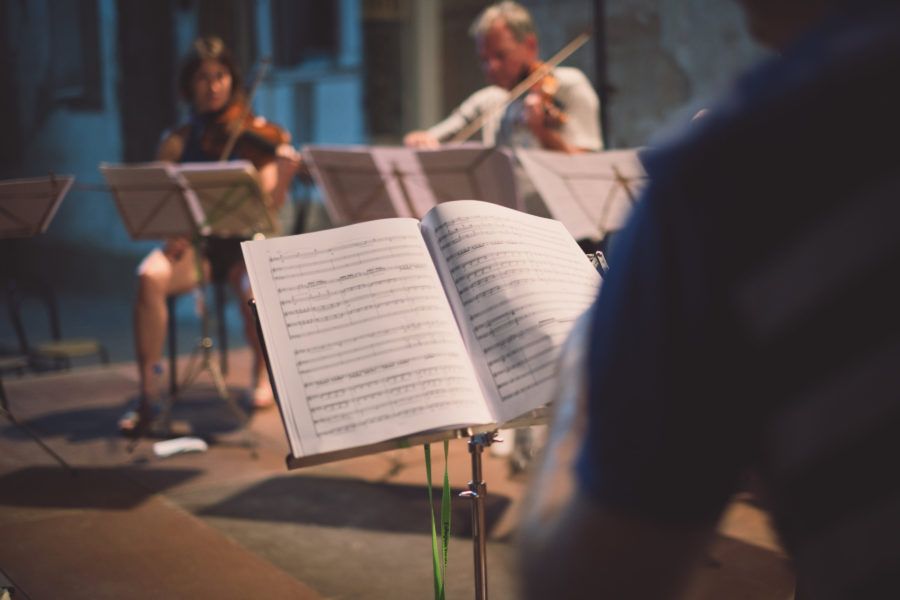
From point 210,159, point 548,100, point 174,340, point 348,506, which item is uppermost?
point 548,100

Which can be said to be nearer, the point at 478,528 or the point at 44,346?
the point at 478,528

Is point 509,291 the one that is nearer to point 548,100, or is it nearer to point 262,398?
point 548,100

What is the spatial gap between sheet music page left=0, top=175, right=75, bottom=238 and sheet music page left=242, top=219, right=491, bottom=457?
6.35 feet

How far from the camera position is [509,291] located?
3.76ft

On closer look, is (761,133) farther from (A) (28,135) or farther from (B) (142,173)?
(A) (28,135)

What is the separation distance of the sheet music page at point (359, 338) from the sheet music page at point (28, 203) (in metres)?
1.94

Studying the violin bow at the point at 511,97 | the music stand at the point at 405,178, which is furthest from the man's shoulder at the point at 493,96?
the music stand at the point at 405,178

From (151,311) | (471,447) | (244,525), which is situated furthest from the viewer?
(151,311)

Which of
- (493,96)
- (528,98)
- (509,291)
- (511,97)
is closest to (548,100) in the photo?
(528,98)

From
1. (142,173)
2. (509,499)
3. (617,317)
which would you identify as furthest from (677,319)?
(142,173)

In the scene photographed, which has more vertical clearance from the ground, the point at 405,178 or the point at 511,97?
the point at 511,97

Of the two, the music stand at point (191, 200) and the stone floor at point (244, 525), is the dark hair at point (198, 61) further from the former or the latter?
the stone floor at point (244, 525)

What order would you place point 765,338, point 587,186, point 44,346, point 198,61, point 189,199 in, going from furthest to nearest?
point 44,346 → point 198,61 → point 189,199 → point 587,186 → point 765,338

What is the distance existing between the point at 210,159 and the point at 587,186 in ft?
6.32
